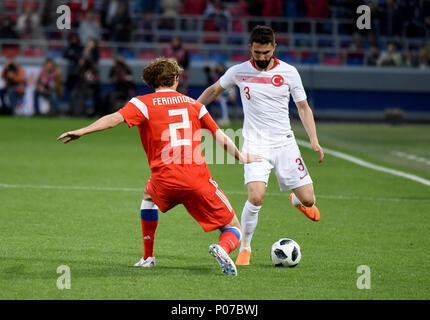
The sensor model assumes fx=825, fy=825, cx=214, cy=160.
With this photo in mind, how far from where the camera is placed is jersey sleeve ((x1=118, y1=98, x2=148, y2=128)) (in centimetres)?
679

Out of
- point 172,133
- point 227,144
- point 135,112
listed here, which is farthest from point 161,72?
point 227,144

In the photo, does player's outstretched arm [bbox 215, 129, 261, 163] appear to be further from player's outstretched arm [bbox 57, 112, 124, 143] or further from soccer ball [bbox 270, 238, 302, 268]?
soccer ball [bbox 270, 238, 302, 268]

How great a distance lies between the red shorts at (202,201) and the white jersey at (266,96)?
1149 millimetres

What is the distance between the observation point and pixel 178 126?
6.89 metres

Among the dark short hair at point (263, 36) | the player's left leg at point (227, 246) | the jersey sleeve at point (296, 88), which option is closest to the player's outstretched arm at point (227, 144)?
the player's left leg at point (227, 246)

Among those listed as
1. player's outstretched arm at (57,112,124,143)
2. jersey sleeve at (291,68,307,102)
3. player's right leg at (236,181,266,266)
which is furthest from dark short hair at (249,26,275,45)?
player's outstretched arm at (57,112,124,143)

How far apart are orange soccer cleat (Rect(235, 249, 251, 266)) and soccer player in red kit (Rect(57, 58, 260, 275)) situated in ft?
1.96

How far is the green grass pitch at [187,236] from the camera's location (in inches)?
261

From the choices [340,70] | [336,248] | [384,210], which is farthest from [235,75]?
[340,70]

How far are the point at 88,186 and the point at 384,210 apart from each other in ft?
15.2

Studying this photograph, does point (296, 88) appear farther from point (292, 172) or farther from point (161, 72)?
point (161, 72)

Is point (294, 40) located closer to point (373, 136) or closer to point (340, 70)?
point (340, 70)

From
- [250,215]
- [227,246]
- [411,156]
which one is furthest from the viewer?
[411,156]

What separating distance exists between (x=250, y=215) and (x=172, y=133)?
4.45 feet
